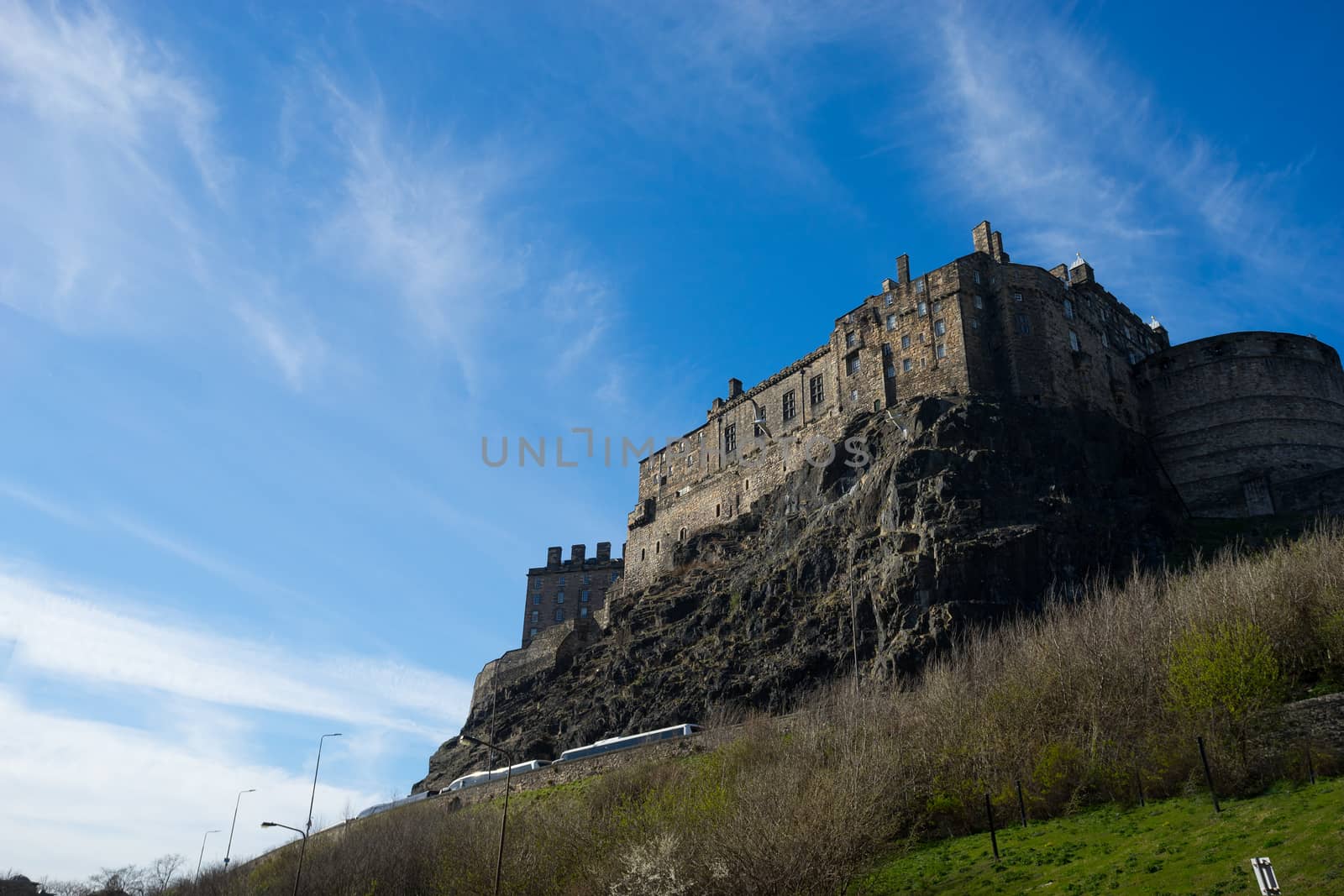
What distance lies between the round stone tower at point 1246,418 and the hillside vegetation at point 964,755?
49.9ft

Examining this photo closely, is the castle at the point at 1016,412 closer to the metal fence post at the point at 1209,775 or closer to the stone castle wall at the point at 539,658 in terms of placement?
the stone castle wall at the point at 539,658

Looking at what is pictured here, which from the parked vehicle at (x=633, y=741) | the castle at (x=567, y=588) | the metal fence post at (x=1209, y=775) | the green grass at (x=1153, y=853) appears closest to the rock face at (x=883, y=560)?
the parked vehicle at (x=633, y=741)

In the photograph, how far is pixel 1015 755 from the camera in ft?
121

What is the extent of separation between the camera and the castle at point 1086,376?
60969mm

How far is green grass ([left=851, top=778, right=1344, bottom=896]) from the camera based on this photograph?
24938 mm

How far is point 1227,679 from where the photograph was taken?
33750mm

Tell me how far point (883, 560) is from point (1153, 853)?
25.7m

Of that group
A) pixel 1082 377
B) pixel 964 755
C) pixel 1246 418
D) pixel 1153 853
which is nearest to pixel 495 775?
pixel 964 755

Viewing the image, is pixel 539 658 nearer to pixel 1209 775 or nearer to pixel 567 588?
pixel 567 588

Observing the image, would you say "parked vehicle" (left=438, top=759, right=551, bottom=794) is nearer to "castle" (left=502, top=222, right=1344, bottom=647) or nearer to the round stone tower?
"castle" (left=502, top=222, right=1344, bottom=647)

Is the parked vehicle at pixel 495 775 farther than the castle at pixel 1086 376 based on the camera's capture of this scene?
No

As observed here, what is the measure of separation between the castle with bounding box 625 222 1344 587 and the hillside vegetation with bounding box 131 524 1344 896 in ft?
52.1

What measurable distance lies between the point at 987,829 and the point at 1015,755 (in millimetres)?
2763

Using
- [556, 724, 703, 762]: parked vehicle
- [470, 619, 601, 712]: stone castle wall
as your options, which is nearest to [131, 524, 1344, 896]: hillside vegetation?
[556, 724, 703, 762]: parked vehicle
